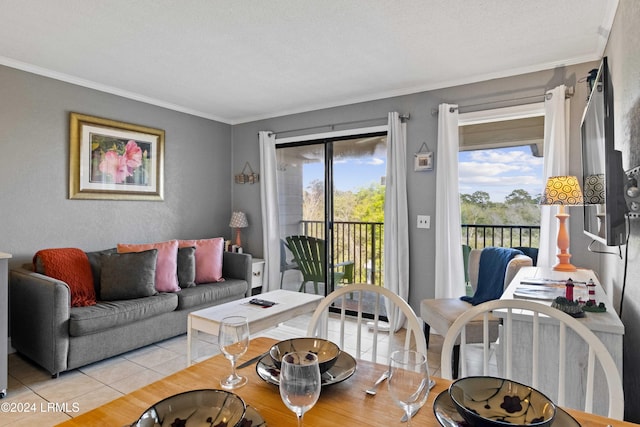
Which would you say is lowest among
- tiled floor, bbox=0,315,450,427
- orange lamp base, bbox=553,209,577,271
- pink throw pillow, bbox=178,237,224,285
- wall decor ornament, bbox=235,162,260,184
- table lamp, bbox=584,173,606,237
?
tiled floor, bbox=0,315,450,427

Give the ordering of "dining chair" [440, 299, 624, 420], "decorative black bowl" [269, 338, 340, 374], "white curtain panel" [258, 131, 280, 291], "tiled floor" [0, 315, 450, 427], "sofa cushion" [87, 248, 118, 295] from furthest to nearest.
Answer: "white curtain panel" [258, 131, 280, 291]
"sofa cushion" [87, 248, 118, 295]
"tiled floor" [0, 315, 450, 427]
"decorative black bowl" [269, 338, 340, 374]
"dining chair" [440, 299, 624, 420]

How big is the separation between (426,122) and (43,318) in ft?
11.8

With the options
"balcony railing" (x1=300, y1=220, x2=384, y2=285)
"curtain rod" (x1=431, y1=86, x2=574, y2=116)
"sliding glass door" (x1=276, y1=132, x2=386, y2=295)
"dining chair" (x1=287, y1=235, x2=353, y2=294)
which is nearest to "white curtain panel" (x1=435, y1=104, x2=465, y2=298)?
"curtain rod" (x1=431, y1=86, x2=574, y2=116)

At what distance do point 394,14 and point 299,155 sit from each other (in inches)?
98.5

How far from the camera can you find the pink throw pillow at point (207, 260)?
154 inches

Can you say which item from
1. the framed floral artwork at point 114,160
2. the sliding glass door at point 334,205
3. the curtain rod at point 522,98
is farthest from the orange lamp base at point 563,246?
the framed floral artwork at point 114,160

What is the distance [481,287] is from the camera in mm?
2926

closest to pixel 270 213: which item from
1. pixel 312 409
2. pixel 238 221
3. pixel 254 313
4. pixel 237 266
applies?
pixel 238 221

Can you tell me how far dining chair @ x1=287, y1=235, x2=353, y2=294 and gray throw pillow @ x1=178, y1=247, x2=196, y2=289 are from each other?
1.31 metres

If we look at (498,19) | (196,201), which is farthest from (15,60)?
(498,19)

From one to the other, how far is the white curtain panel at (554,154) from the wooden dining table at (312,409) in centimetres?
233

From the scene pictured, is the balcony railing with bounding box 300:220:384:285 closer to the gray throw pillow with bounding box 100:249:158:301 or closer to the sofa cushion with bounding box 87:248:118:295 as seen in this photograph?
the gray throw pillow with bounding box 100:249:158:301

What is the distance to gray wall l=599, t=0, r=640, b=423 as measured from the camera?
159 centimetres

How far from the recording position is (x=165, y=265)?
3.52 metres
